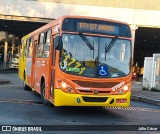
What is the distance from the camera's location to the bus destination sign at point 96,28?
12.1 m

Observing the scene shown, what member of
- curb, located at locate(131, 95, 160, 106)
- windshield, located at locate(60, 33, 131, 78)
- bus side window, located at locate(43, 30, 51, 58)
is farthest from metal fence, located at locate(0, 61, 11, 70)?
windshield, located at locate(60, 33, 131, 78)

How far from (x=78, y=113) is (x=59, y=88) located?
1.44m

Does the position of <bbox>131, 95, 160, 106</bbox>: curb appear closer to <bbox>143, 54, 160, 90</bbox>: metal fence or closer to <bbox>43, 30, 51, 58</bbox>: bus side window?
<bbox>143, 54, 160, 90</bbox>: metal fence

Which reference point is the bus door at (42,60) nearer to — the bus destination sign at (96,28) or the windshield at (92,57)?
the windshield at (92,57)

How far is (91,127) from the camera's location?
401 inches

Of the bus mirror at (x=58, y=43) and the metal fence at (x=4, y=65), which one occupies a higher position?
the bus mirror at (x=58, y=43)

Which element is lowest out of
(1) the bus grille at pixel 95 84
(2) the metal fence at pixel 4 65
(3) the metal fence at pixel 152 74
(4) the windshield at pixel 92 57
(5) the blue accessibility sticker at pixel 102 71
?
(2) the metal fence at pixel 4 65

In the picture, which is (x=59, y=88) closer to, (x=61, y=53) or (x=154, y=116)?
(x=61, y=53)

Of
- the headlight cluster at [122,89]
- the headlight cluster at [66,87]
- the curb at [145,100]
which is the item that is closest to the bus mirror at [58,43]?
the headlight cluster at [66,87]

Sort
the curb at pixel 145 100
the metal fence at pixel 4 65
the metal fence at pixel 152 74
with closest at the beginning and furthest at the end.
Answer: the curb at pixel 145 100 < the metal fence at pixel 152 74 < the metal fence at pixel 4 65

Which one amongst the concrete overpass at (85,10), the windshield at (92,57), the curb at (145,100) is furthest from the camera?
the concrete overpass at (85,10)

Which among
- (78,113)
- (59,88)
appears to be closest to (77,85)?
(59,88)

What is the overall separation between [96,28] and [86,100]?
2.15 meters

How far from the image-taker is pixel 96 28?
39.9ft
